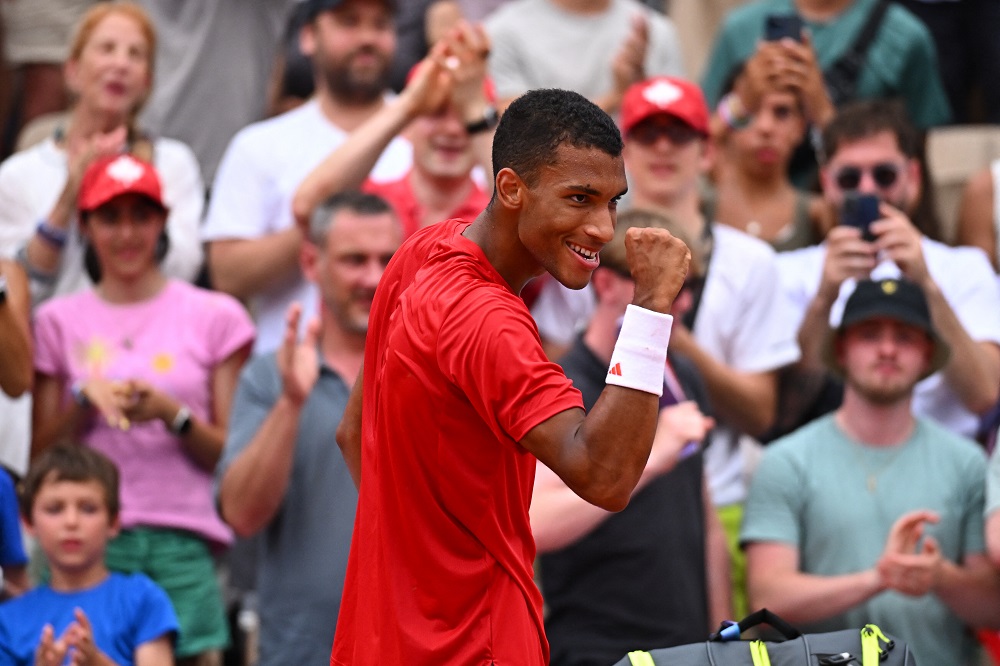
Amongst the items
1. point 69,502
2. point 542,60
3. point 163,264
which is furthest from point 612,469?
point 542,60

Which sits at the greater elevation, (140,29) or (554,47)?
(554,47)

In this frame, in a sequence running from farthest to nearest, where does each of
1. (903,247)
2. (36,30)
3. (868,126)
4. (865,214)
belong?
(36,30) < (868,126) < (865,214) < (903,247)

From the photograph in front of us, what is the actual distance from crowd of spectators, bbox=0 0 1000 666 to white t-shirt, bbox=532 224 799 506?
1cm

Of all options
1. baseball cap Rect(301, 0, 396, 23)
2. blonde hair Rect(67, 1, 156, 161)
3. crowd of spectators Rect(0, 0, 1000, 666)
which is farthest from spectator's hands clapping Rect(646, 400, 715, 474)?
blonde hair Rect(67, 1, 156, 161)

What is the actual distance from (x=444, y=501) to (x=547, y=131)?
2.39ft

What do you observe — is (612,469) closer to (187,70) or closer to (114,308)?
(114,308)

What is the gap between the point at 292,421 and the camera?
504 centimetres

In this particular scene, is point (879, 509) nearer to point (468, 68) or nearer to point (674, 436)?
point (674, 436)

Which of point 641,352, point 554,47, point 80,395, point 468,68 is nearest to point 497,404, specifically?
point 641,352

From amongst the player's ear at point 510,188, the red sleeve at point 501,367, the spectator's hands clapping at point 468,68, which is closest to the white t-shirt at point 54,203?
the spectator's hands clapping at point 468,68

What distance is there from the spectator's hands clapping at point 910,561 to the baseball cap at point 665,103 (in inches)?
77.9

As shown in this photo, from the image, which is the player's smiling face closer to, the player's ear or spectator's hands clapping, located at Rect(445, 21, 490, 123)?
the player's ear

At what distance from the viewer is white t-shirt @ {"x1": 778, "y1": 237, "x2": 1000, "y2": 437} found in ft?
19.9

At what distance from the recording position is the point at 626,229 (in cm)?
521
